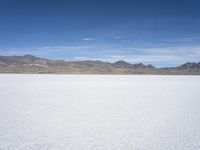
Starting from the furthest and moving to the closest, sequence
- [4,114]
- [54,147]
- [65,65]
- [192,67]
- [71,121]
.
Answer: [192,67]
[65,65]
[4,114]
[71,121]
[54,147]

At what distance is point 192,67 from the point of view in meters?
140

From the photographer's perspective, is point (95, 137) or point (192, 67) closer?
point (95, 137)

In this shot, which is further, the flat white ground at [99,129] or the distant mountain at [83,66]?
the distant mountain at [83,66]

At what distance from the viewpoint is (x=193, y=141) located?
4551 millimetres

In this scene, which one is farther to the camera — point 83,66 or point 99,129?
point 83,66

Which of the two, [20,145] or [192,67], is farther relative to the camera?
[192,67]

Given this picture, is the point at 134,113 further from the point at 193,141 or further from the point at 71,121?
the point at 193,141

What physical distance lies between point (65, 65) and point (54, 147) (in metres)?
124

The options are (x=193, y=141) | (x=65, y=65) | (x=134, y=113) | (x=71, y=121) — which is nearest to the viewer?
(x=193, y=141)

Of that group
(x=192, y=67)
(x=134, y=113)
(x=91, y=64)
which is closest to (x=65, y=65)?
(x=91, y=64)

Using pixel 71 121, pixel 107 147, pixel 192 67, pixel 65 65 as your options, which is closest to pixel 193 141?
pixel 107 147

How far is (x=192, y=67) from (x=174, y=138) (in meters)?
143

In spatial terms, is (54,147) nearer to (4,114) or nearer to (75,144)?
(75,144)

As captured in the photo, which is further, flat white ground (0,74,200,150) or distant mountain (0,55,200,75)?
distant mountain (0,55,200,75)
